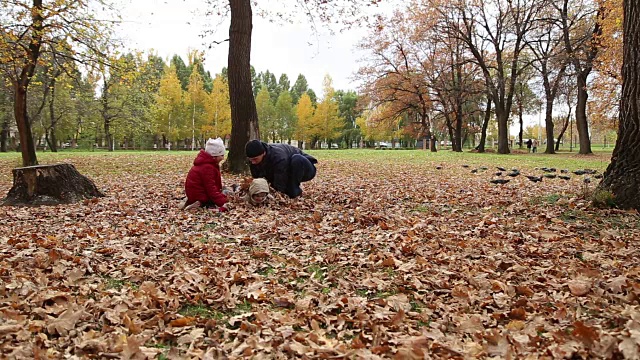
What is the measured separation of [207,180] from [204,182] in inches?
4.1

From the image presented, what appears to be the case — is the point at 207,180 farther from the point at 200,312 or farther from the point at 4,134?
the point at 4,134

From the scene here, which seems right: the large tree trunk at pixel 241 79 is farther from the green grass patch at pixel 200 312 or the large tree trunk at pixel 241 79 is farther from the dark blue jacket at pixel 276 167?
the green grass patch at pixel 200 312

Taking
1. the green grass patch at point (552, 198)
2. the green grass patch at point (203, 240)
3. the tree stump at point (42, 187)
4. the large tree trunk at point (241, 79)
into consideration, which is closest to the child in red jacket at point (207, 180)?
the green grass patch at point (203, 240)

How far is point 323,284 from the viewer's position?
329cm

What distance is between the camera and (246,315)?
8.86 feet

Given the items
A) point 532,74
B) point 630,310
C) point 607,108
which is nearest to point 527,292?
point 630,310

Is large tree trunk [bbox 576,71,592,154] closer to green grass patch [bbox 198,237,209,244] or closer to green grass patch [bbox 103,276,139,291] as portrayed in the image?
green grass patch [bbox 198,237,209,244]

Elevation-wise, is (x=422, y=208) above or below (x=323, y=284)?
above

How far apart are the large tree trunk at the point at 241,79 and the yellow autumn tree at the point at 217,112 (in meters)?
38.1

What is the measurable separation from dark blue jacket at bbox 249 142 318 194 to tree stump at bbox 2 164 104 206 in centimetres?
333

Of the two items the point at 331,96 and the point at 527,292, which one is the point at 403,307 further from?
the point at 331,96

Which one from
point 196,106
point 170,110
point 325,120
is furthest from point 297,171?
point 325,120

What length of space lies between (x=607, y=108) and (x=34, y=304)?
26339 millimetres

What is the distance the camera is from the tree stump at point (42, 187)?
6.71 m
